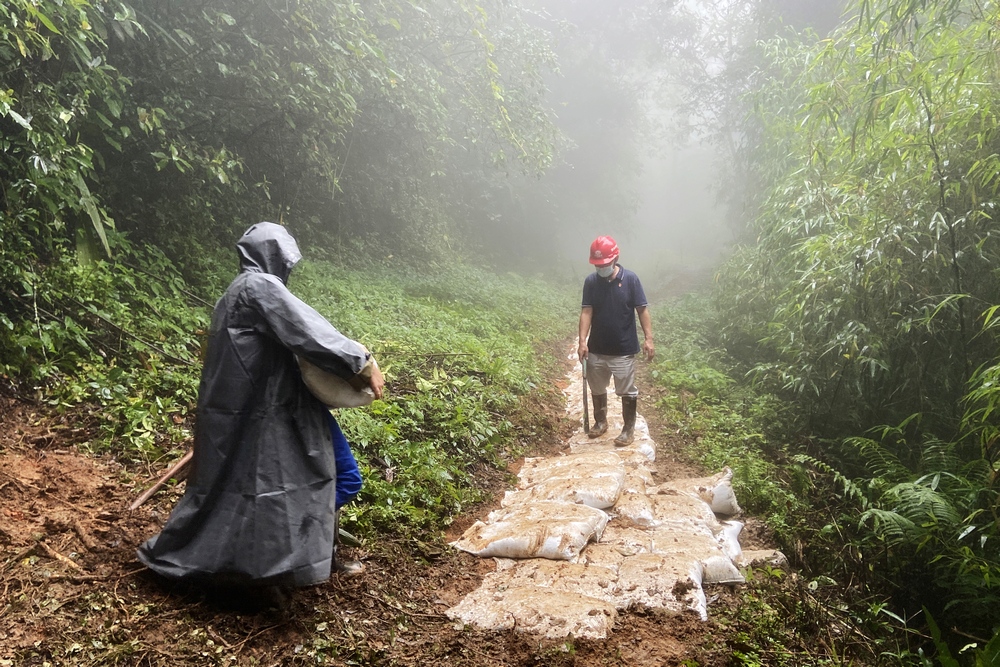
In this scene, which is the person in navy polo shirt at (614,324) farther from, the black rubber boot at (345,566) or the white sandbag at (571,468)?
the black rubber boot at (345,566)

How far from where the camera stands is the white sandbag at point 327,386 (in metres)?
2.47

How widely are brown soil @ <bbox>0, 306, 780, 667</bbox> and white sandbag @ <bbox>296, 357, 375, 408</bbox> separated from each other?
38.7 inches

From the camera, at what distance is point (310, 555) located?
97.0 inches

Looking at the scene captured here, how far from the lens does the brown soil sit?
223cm

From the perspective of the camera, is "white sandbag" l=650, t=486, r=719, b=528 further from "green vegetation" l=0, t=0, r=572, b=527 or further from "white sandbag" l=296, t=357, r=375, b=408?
"white sandbag" l=296, t=357, r=375, b=408

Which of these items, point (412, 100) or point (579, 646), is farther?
point (412, 100)

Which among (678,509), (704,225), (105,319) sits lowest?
(678,509)

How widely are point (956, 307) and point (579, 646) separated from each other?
12.9ft

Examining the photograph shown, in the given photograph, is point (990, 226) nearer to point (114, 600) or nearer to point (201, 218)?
point (114, 600)

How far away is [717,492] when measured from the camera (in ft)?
13.9

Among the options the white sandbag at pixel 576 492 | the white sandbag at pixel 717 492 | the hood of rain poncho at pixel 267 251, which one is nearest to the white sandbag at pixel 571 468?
the white sandbag at pixel 576 492

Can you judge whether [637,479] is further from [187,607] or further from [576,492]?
[187,607]

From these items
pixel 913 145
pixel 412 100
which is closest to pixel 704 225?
pixel 412 100

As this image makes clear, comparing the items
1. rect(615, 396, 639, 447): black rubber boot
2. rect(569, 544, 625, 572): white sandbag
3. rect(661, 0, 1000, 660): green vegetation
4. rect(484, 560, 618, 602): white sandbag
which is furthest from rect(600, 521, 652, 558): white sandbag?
rect(615, 396, 639, 447): black rubber boot
